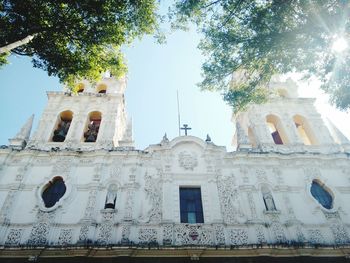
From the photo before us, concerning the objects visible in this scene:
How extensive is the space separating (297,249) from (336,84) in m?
6.43

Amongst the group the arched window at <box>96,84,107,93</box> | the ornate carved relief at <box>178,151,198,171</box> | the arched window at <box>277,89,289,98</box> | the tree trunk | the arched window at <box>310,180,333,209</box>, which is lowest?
the arched window at <box>310,180,333,209</box>

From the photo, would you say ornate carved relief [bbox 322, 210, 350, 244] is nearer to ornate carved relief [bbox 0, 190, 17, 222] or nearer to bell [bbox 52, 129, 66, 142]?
ornate carved relief [bbox 0, 190, 17, 222]

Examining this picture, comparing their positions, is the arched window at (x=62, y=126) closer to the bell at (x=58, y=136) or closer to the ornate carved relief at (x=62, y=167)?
the bell at (x=58, y=136)

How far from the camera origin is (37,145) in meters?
14.9

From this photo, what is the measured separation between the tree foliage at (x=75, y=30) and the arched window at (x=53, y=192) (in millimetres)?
4762

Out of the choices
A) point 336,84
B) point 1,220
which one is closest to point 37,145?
point 1,220

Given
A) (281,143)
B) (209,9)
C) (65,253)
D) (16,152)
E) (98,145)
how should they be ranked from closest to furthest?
1. (65,253)
2. (209,9)
3. (16,152)
4. (98,145)
5. (281,143)

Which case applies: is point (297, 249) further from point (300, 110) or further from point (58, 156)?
point (58, 156)

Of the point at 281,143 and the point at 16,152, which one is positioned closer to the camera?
the point at 16,152

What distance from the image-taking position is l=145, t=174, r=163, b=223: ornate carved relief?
474 inches

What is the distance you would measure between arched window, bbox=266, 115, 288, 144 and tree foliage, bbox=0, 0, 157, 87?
9611 millimetres

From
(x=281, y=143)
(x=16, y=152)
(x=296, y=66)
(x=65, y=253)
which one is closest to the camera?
(x=65, y=253)

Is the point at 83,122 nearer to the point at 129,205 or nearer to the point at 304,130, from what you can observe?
the point at 129,205

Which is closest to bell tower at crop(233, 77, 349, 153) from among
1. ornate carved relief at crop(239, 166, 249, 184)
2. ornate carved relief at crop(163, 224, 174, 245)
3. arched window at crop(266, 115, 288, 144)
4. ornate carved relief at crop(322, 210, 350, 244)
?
arched window at crop(266, 115, 288, 144)
